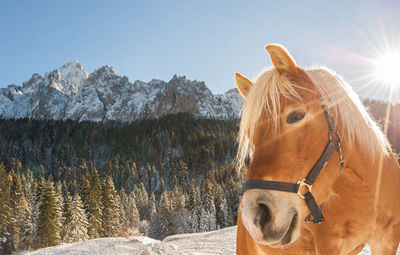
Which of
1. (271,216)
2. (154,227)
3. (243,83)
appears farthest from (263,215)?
(154,227)

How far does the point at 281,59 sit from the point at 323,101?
0.41 metres

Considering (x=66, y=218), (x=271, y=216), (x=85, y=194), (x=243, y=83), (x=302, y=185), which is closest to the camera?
(x=271, y=216)

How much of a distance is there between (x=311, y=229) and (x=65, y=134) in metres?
130

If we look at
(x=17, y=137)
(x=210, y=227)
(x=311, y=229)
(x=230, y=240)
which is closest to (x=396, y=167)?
(x=311, y=229)

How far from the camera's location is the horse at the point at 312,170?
143 centimetres

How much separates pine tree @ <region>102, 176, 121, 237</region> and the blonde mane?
32646 millimetres

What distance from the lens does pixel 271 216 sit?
1.39 metres

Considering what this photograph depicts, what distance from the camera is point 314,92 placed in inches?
67.2

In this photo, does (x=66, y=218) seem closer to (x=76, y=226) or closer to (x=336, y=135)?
(x=76, y=226)

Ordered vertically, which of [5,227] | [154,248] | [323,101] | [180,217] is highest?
[323,101]

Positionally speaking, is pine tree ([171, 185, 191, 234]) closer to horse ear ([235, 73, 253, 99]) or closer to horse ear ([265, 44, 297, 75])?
horse ear ([235, 73, 253, 99])

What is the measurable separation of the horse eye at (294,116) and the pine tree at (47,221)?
29.0 metres

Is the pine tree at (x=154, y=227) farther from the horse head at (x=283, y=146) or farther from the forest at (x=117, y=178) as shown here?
the horse head at (x=283, y=146)

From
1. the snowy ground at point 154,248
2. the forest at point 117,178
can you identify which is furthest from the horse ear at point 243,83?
the snowy ground at point 154,248
